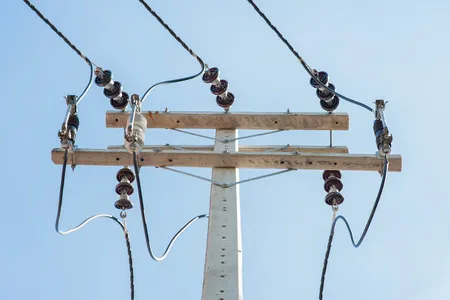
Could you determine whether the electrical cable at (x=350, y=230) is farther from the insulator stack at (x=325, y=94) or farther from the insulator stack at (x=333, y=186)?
the insulator stack at (x=325, y=94)

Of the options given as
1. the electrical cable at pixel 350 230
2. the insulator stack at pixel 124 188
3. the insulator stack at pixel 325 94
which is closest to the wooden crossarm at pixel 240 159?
the electrical cable at pixel 350 230

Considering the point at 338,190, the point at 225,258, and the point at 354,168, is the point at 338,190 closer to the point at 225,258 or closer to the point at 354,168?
the point at 354,168

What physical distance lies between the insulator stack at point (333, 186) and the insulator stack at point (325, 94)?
0.62m

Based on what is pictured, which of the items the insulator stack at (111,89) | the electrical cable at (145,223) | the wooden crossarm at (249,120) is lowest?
the electrical cable at (145,223)

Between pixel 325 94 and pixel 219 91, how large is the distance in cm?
95

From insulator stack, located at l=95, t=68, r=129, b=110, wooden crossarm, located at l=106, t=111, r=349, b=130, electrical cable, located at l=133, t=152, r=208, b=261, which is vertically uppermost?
insulator stack, located at l=95, t=68, r=129, b=110

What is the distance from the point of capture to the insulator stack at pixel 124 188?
857 cm

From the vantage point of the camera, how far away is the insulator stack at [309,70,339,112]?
28.8 ft

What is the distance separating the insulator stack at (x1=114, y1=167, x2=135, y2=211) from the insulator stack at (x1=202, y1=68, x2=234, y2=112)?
1.04 m

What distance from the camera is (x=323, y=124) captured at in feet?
29.3

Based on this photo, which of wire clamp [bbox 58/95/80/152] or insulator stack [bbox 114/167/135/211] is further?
insulator stack [bbox 114/167/135/211]

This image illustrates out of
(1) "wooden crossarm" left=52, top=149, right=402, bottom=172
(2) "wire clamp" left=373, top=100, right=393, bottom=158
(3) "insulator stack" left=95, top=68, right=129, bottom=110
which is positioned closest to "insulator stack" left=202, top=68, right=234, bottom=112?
(3) "insulator stack" left=95, top=68, right=129, bottom=110

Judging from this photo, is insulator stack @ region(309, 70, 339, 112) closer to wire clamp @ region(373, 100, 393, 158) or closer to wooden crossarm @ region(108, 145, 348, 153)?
wooden crossarm @ region(108, 145, 348, 153)

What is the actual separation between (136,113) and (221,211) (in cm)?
98
